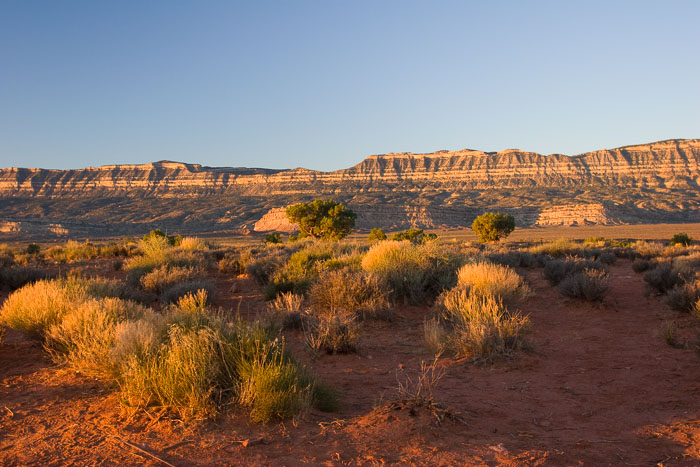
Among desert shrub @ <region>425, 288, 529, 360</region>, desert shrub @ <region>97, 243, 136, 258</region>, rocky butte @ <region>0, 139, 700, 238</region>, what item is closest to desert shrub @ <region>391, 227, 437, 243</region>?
desert shrub @ <region>97, 243, 136, 258</region>

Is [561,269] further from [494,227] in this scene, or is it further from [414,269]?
[494,227]

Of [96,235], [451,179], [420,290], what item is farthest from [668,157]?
[420,290]

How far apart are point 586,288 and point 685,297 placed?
1.74 meters

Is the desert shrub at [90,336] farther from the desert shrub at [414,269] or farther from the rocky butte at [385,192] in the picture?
the rocky butte at [385,192]

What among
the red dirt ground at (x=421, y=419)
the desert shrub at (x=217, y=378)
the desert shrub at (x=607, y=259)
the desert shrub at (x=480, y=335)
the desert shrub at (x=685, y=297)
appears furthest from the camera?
the desert shrub at (x=607, y=259)

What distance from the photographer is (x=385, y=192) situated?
10788 cm

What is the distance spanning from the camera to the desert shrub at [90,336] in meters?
5.35

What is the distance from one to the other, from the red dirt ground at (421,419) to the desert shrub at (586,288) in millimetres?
2527

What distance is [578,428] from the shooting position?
437 centimetres

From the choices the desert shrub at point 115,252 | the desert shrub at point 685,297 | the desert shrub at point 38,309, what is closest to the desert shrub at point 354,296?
the desert shrub at point 38,309

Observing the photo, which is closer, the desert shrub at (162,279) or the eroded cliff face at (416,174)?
the desert shrub at (162,279)

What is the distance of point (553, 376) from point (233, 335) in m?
3.95

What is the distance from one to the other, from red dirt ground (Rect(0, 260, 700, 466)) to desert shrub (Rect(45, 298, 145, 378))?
0.20 metres

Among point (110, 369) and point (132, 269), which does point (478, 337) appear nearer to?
point (110, 369)
